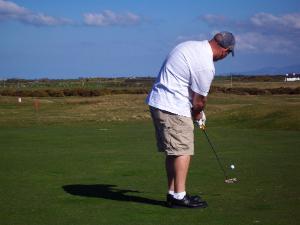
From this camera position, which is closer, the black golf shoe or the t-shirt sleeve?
the t-shirt sleeve

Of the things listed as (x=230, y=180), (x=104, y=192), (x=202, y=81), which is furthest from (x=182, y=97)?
(x=230, y=180)

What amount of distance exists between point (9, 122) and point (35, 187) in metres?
26.6

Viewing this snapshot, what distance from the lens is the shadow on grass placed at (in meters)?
8.13

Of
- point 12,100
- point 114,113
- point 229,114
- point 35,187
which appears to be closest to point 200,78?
point 35,187

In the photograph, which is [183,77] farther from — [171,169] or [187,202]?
[187,202]

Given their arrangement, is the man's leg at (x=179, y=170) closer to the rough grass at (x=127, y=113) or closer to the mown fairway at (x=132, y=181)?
the mown fairway at (x=132, y=181)

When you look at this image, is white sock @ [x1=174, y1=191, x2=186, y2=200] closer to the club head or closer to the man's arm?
the man's arm

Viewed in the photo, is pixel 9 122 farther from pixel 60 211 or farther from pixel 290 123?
pixel 60 211

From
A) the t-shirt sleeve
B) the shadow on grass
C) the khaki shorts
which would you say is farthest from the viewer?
A: the shadow on grass

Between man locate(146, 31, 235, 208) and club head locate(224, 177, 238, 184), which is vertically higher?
man locate(146, 31, 235, 208)

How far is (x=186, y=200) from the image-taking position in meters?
7.54

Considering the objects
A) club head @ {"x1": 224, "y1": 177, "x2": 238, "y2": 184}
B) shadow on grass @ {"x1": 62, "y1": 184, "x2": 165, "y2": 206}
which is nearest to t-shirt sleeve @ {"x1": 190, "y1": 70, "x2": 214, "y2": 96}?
shadow on grass @ {"x1": 62, "y1": 184, "x2": 165, "y2": 206}

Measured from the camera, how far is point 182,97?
7621 millimetres

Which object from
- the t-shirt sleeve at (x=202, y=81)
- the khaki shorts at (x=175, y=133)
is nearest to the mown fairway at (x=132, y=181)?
the khaki shorts at (x=175, y=133)
